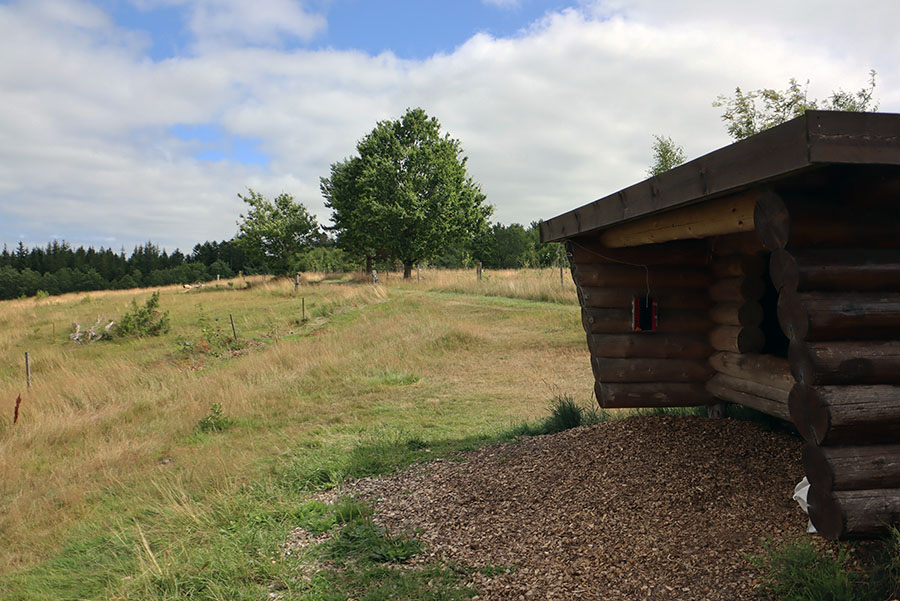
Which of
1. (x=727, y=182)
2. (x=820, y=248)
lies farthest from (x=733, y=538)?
(x=727, y=182)

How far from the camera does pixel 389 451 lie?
627cm

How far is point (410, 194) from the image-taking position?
3350 cm

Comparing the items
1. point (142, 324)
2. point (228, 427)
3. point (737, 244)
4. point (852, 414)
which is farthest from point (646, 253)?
point (142, 324)

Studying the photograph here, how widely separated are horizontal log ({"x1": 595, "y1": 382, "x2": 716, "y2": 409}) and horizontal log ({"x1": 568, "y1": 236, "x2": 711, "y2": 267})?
122cm

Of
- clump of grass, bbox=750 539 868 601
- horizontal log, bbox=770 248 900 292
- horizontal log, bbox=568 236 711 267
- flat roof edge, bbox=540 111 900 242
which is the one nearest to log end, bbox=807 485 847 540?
clump of grass, bbox=750 539 868 601

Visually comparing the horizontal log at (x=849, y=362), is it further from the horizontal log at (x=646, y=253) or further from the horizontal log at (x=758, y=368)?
the horizontal log at (x=646, y=253)

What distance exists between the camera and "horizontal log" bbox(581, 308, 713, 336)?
556cm

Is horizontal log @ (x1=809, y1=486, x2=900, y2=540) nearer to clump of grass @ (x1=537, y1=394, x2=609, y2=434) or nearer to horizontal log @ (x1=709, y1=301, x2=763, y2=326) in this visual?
horizontal log @ (x1=709, y1=301, x2=763, y2=326)

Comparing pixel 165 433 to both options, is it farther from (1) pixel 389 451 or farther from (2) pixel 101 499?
(1) pixel 389 451

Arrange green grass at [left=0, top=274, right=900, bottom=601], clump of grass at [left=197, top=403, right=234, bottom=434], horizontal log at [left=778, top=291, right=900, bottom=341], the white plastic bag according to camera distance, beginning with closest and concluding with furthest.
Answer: horizontal log at [left=778, top=291, right=900, bottom=341] → the white plastic bag → green grass at [left=0, top=274, right=900, bottom=601] → clump of grass at [left=197, top=403, right=234, bottom=434]

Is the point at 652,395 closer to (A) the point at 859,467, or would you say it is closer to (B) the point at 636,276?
(B) the point at 636,276

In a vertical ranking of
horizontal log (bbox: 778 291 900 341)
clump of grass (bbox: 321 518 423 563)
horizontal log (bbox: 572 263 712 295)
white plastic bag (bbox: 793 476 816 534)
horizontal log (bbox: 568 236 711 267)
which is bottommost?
clump of grass (bbox: 321 518 423 563)

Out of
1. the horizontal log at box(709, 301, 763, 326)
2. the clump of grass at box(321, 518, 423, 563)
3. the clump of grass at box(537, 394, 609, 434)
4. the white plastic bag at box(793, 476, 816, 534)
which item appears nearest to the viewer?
the white plastic bag at box(793, 476, 816, 534)

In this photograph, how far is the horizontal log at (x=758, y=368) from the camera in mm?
4523
